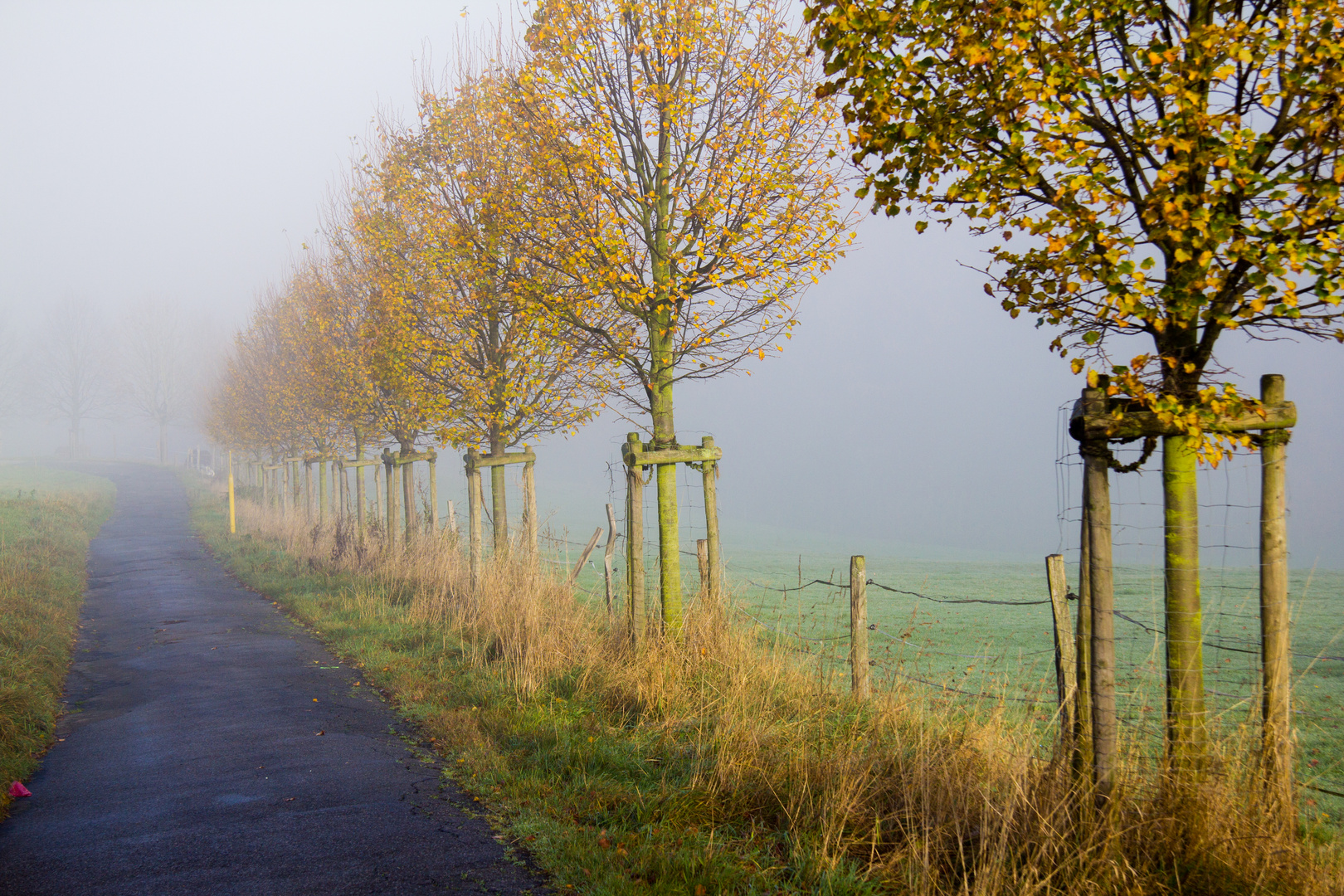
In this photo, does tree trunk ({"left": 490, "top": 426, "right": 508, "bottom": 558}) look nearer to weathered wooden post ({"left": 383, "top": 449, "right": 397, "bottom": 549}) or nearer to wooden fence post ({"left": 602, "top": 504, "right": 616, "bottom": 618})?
wooden fence post ({"left": 602, "top": 504, "right": 616, "bottom": 618})

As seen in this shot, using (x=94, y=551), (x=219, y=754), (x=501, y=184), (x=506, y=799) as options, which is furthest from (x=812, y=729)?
(x=94, y=551)

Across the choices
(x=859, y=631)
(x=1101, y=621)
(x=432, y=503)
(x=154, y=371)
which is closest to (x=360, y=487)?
(x=432, y=503)

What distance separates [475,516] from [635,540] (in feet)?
19.8

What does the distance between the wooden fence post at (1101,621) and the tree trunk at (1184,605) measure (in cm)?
24

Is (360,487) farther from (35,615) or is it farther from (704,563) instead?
(704,563)

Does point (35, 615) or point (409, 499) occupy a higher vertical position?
point (409, 499)

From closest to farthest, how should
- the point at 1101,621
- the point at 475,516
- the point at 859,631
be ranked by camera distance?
the point at 1101,621
the point at 859,631
the point at 475,516

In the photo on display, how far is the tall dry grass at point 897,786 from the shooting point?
3676mm

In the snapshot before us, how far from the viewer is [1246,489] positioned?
12.3ft

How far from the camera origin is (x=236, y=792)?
6.10 metres

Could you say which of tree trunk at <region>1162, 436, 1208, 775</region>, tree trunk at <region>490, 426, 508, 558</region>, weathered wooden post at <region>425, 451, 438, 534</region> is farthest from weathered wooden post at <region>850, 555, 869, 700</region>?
weathered wooden post at <region>425, 451, 438, 534</region>

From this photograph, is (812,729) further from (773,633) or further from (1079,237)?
(1079,237)

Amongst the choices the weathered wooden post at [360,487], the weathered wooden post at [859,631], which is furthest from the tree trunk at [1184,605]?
the weathered wooden post at [360,487]

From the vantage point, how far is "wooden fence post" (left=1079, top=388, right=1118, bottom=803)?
12.9 ft
